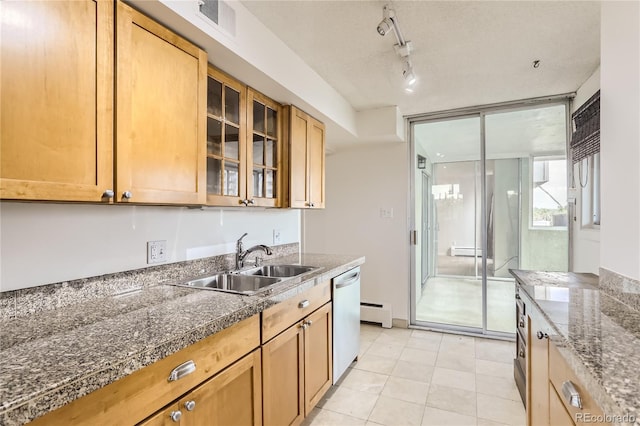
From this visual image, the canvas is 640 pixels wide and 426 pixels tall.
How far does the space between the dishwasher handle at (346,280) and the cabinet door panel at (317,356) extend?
0.60ft

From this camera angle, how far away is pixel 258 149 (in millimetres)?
2238

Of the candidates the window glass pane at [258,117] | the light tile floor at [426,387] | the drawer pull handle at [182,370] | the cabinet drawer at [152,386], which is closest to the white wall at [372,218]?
the light tile floor at [426,387]

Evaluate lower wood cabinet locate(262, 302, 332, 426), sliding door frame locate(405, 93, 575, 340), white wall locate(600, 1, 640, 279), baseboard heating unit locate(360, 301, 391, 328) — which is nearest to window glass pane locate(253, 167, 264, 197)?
lower wood cabinet locate(262, 302, 332, 426)

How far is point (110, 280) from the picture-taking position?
4.83 feet

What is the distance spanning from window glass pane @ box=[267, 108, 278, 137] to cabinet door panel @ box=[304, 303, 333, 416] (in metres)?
1.31

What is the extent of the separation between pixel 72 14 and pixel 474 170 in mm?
3721

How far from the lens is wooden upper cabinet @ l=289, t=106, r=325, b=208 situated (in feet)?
8.21

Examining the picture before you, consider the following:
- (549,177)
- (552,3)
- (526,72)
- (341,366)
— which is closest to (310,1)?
(552,3)

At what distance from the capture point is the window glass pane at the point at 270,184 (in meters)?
2.33

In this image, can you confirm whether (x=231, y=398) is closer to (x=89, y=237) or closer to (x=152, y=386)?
(x=152, y=386)

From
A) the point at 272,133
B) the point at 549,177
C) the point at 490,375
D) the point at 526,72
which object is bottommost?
the point at 490,375

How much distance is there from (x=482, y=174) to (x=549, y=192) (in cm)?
66

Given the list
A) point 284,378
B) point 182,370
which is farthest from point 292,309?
point 182,370

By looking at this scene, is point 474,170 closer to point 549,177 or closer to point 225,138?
point 549,177
